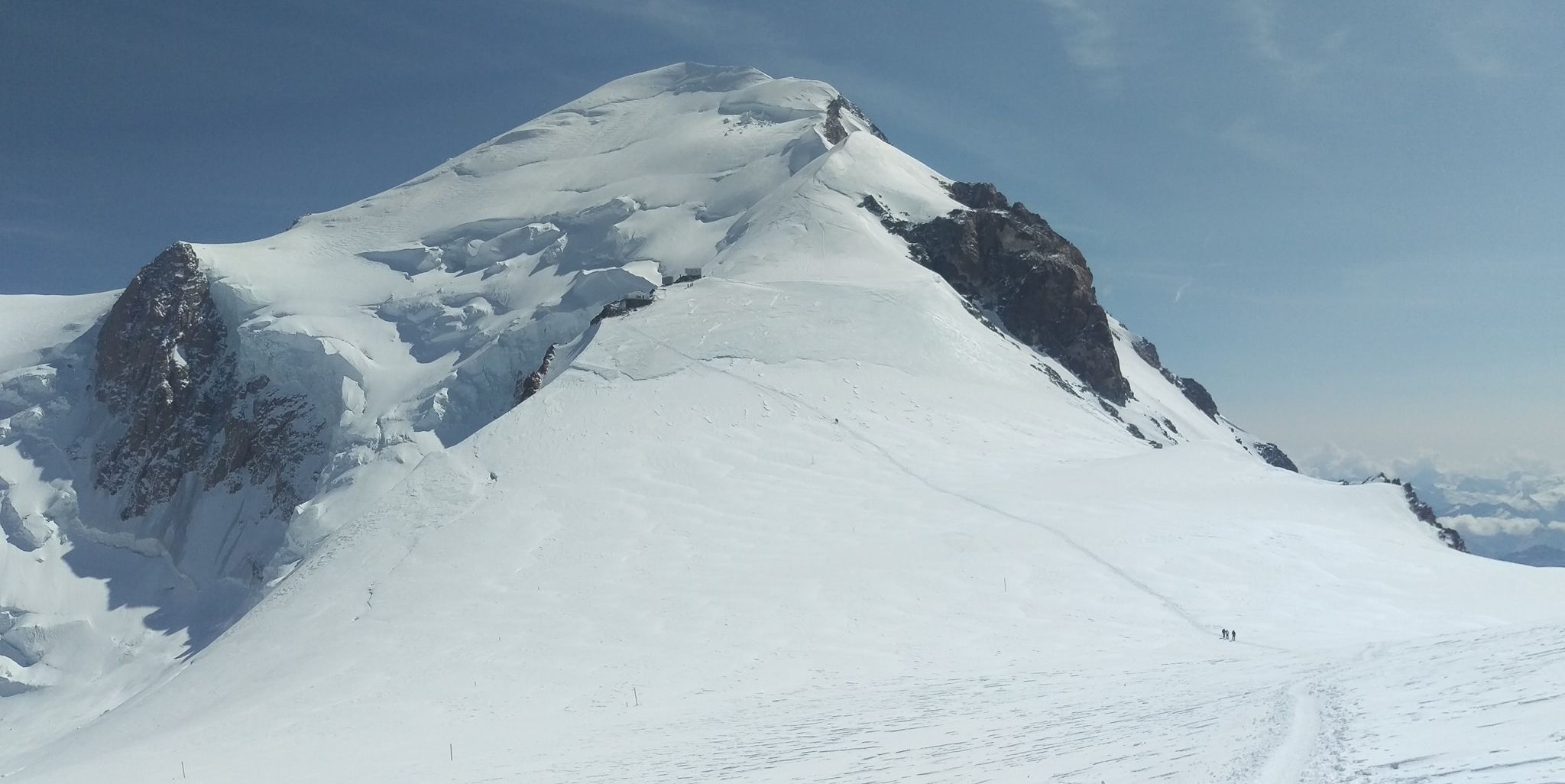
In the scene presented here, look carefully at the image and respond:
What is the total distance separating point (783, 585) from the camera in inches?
981

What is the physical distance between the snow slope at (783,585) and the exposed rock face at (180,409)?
A: 2364mm

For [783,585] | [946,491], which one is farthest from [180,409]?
[946,491]

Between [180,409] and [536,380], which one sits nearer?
[536,380]

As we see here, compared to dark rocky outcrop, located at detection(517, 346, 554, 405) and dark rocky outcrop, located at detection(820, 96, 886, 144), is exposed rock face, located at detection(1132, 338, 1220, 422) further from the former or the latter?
dark rocky outcrop, located at detection(517, 346, 554, 405)

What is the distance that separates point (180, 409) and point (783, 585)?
180 ft

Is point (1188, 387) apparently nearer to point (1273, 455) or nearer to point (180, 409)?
point (1273, 455)

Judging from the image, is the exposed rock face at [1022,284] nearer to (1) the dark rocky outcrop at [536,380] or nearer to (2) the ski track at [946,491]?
(2) the ski track at [946,491]

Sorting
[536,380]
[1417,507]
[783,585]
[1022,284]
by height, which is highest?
[1022,284]

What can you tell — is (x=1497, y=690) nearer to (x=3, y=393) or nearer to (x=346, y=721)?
(x=346, y=721)

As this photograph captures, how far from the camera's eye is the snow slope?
1284cm

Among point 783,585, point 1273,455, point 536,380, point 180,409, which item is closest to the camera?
point 783,585

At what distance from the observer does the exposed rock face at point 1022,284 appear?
216 feet

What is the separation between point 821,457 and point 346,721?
62.6 feet

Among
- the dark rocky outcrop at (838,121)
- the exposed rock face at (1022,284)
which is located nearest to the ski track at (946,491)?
the exposed rock face at (1022,284)
